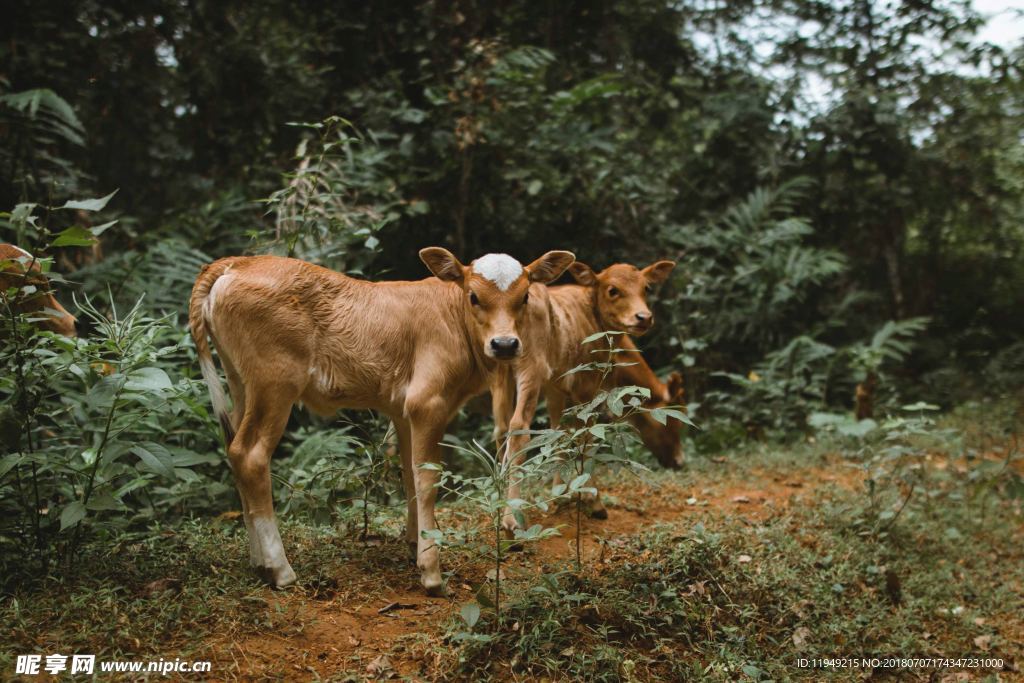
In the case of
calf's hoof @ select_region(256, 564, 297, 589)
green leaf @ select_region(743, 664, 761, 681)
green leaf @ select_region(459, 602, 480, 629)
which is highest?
green leaf @ select_region(459, 602, 480, 629)

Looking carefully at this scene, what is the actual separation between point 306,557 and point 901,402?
29.8ft

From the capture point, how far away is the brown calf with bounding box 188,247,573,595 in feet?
12.9

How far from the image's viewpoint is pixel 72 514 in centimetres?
360

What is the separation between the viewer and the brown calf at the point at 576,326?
491 cm

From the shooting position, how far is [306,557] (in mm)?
4375

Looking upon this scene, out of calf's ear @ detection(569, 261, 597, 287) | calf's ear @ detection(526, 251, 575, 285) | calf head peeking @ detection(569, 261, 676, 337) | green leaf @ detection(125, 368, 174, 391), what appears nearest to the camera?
green leaf @ detection(125, 368, 174, 391)

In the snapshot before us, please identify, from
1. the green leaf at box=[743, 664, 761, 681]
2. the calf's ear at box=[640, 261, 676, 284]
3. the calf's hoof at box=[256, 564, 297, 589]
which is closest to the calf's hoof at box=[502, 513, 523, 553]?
the calf's hoof at box=[256, 564, 297, 589]

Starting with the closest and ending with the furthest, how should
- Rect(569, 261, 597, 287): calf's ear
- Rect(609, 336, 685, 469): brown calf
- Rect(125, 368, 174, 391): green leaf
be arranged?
Rect(125, 368, 174, 391): green leaf
Rect(569, 261, 597, 287): calf's ear
Rect(609, 336, 685, 469): brown calf

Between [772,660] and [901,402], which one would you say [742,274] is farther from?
[772,660]

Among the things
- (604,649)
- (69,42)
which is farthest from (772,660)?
(69,42)

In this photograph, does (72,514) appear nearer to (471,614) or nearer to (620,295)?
(471,614)

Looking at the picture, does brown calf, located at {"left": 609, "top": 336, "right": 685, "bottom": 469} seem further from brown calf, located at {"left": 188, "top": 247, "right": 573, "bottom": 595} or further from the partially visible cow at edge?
the partially visible cow at edge

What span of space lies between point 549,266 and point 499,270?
475 millimetres

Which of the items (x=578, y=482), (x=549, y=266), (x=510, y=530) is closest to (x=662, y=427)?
(x=510, y=530)
